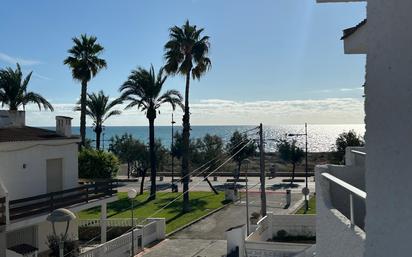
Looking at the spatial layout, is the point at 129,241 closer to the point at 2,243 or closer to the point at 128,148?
the point at 2,243

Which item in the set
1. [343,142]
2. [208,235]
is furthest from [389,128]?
[343,142]

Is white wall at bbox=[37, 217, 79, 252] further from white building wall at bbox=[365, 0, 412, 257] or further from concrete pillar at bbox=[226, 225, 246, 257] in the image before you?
white building wall at bbox=[365, 0, 412, 257]

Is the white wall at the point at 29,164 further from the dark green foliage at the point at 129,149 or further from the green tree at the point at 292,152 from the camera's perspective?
the green tree at the point at 292,152

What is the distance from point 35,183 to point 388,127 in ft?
62.8

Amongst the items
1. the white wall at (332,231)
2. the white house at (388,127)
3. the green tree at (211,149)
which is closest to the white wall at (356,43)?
the white house at (388,127)

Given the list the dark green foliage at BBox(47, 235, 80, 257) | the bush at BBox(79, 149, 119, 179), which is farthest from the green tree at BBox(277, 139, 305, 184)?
the dark green foliage at BBox(47, 235, 80, 257)

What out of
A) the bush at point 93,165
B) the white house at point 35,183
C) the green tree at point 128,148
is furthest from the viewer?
the green tree at point 128,148

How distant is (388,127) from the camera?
3027mm

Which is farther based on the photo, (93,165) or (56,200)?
(93,165)

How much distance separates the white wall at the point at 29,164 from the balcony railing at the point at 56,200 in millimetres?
625

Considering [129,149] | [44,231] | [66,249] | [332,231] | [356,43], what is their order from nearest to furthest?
[356,43], [332,231], [66,249], [44,231], [129,149]

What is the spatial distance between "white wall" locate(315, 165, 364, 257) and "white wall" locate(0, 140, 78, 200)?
15.4m

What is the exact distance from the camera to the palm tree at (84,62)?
121ft

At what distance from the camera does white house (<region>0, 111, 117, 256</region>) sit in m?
17.2
